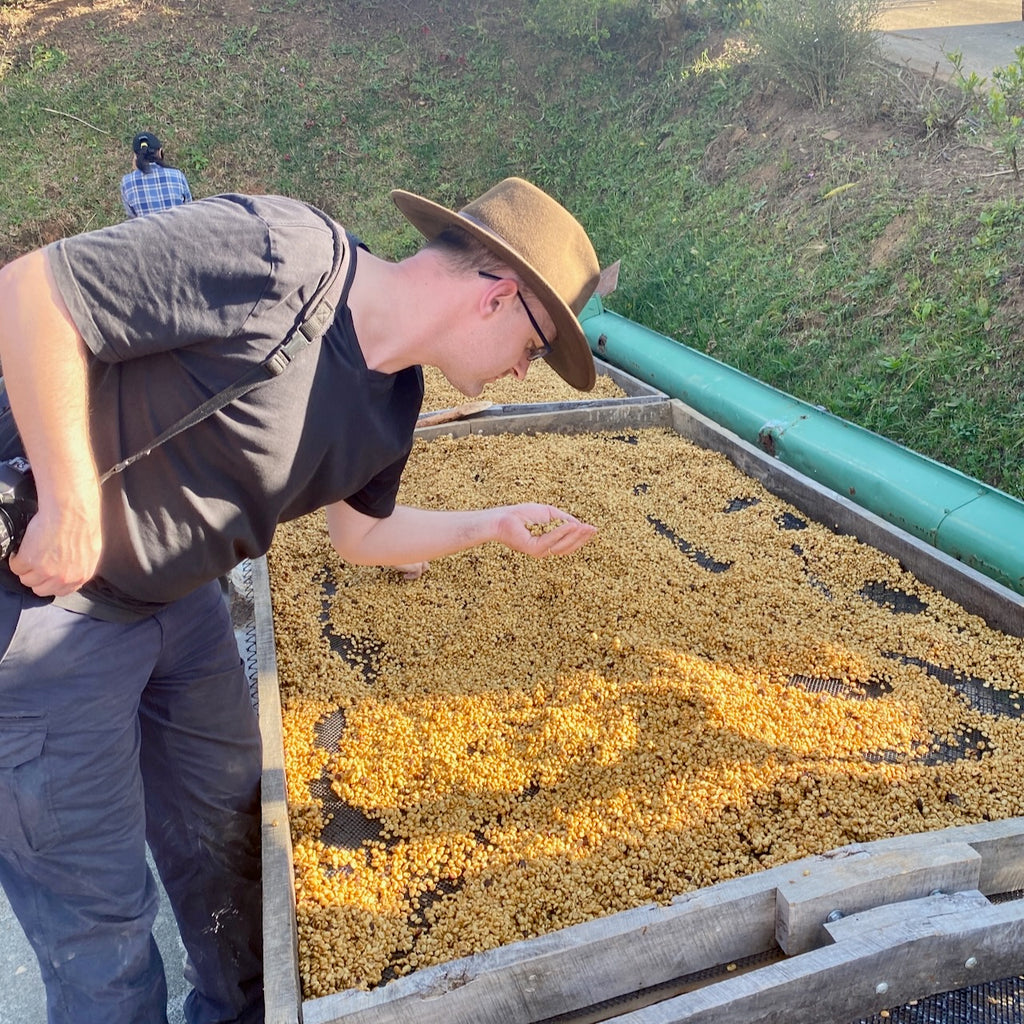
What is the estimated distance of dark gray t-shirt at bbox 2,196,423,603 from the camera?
1.34m

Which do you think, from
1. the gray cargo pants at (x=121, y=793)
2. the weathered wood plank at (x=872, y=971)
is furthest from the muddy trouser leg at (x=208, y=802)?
the weathered wood plank at (x=872, y=971)

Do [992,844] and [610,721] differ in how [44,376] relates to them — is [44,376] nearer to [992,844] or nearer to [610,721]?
[610,721]

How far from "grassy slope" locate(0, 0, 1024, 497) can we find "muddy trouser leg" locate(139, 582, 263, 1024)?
365 cm

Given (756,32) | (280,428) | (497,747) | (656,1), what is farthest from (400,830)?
(656,1)

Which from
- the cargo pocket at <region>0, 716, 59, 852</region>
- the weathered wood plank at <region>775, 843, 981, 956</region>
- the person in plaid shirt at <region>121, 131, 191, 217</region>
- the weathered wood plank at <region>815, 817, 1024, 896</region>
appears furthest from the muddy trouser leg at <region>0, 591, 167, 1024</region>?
the person in plaid shirt at <region>121, 131, 191, 217</region>

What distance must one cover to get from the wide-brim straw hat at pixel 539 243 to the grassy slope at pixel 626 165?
318cm

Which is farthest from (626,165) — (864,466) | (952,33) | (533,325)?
(533,325)

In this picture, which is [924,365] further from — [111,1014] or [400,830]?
[111,1014]

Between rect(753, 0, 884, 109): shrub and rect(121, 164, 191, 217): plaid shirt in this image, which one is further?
rect(753, 0, 884, 109): shrub

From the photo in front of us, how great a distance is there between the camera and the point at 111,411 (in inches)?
57.6

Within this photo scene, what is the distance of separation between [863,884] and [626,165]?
892 cm

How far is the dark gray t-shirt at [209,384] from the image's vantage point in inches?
52.9

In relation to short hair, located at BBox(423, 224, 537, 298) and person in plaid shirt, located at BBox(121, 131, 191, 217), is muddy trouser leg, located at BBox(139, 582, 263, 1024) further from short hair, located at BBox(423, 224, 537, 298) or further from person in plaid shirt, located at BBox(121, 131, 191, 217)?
person in plaid shirt, located at BBox(121, 131, 191, 217)

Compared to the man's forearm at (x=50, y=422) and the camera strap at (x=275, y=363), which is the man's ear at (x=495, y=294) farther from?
the man's forearm at (x=50, y=422)
